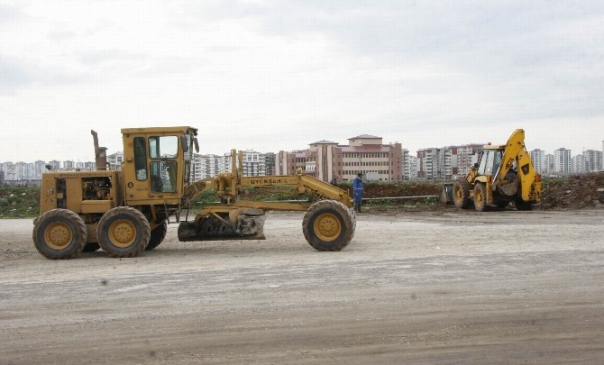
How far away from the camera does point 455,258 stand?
13477 millimetres

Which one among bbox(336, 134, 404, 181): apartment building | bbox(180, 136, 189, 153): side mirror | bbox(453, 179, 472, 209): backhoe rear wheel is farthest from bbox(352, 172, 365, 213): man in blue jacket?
bbox(336, 134, 404, 181): apartment building

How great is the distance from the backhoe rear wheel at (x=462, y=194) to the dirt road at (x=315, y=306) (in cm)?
1451

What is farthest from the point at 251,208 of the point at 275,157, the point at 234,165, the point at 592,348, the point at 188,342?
the point at 275,157

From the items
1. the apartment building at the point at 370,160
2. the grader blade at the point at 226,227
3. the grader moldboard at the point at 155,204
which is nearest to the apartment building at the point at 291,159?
the apartment building at the point at 370,160

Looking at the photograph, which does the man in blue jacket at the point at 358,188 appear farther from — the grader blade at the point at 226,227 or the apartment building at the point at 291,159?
the apartment building at the point at 291,159

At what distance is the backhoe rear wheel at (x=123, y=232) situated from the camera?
606 inches

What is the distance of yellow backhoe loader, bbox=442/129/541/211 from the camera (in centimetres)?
2780

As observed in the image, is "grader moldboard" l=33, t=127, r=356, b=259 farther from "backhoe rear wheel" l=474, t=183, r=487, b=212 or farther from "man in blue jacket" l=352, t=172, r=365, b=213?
"backhoe rear wheel" l=474, t=183, r=487, b=212

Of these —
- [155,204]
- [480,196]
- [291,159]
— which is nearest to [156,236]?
[155,204]

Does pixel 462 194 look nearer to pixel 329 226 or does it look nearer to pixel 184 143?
pixel 329 226

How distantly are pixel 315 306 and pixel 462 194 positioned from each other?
22660mm

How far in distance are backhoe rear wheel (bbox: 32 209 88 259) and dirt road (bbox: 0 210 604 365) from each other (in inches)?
14.0

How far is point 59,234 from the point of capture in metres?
15.6

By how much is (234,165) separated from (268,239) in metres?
3.62
